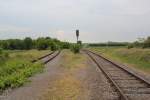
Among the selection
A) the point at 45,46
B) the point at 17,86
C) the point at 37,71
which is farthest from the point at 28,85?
the point at 45,46

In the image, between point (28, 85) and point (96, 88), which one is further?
point (28, 85)

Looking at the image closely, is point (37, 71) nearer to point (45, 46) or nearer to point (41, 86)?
point (41, 86)

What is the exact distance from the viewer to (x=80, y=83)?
55.5ft

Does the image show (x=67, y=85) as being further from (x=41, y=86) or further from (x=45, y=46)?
(x=45, y=46)

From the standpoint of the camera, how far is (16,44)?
13525 centimetres

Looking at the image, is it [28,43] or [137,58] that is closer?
[137,58]

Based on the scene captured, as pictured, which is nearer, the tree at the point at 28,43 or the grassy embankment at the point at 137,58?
the grassy embankment at the point at 137,58

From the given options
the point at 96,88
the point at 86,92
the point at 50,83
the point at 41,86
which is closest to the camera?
the point at 86,92

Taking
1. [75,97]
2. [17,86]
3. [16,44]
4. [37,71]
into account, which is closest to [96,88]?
[75,97]

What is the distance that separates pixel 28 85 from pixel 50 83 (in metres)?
1.12

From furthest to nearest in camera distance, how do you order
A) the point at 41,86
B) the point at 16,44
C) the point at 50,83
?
the point at 16,44 → the point at 50,83 → the point at 41,86

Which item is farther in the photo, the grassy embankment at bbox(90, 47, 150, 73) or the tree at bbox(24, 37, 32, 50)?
the tree at bbox(24, 37, 32, 50)


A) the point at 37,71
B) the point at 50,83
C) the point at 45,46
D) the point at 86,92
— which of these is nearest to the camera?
the point at 86,92

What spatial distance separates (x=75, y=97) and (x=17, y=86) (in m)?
4.54
